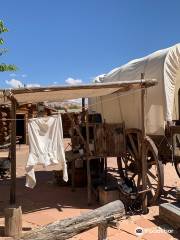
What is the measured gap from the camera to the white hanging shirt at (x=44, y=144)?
6.80 metres

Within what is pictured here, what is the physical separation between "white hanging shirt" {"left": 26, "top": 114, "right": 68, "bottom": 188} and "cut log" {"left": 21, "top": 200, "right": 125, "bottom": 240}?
8.37 ft

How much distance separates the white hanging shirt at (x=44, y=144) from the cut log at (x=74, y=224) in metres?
2.55

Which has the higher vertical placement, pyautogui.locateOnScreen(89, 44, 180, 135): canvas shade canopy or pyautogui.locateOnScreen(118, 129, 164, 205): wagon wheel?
pyautogui.locateOnScreen(89, 44, 180, 135): canvas shade canopy

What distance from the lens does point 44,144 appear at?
6.99m

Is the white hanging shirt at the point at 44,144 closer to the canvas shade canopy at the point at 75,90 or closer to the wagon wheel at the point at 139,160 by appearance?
the canvas shade canopy at the point at 75,90

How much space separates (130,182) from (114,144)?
0.94m

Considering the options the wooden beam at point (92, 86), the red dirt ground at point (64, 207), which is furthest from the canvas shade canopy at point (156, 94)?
the red dirt ground at point (64, 207)

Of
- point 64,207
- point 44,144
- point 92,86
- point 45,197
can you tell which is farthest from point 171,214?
point 45,197

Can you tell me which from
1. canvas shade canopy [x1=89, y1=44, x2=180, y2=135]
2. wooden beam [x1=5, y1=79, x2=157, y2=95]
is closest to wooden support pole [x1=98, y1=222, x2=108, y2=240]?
wooden beam [x1=5, y1=79, x2=157, y2=95]

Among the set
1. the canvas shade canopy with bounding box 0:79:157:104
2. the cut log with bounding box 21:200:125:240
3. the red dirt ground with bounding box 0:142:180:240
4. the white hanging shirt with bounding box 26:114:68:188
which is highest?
the canvas shade canopy with bounding box 0:79:157:104

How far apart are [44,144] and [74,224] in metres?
3.00

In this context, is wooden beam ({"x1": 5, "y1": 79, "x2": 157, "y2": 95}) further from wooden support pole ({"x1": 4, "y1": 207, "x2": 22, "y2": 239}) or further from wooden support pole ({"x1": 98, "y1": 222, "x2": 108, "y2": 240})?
wooden support pole ({"x1": 98, "y1": 222, "x2": 108, "y2": 240})

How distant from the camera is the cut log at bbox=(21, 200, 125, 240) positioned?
396 cm

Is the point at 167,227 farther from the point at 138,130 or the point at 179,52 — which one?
the point at 179,52
